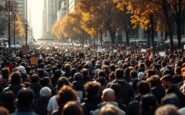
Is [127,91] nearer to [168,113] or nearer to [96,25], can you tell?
[168,113]

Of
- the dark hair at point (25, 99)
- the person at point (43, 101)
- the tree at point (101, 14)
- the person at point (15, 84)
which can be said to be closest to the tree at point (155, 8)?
the tree at point (101, 14)

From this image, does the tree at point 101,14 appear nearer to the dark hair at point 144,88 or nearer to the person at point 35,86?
the person at point 35,86

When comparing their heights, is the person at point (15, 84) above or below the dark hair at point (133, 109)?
above

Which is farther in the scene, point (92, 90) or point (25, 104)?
point (92, 90)

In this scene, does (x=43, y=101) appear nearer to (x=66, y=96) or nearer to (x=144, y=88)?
(x=144, y=88)

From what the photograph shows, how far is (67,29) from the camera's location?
510 ft

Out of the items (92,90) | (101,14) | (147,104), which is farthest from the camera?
(101,14)

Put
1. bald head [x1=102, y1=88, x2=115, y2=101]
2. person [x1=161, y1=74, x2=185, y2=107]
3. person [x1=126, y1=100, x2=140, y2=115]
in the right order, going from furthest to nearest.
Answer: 1. person [x1=161, y1=74, x2=185, y2=107]
2. bald head [x1=102, y1=88, x2=115, y2=101]
3. person [x1=126, y1=100, x2=140, y2=115]

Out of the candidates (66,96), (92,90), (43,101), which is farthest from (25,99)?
(43,101)

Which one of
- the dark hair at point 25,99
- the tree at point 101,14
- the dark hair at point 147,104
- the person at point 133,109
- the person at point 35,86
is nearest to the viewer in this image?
the dark hair at point 147,104

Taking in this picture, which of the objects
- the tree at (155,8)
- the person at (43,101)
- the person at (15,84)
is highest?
the tree at (155,8)

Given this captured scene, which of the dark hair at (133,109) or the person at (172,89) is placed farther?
the person at (172,89)

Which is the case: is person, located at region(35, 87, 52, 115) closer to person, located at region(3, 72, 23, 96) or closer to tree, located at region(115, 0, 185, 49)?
person, located at region(3, 72, 23, 96)

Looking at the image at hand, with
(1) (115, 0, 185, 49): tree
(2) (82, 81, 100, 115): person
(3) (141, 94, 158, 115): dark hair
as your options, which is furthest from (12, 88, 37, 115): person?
(1) (115, 0, 185, 49): tree
